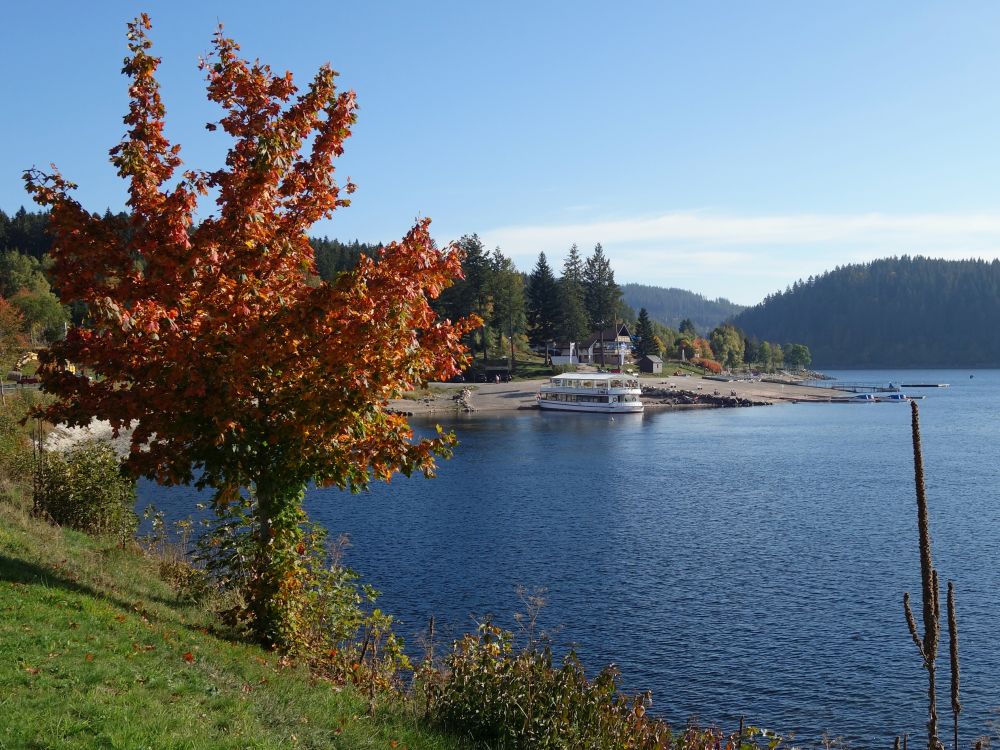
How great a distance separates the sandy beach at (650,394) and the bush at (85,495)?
76.0 metres

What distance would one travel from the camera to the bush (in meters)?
23.0

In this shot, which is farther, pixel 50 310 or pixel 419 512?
pixel 50 310

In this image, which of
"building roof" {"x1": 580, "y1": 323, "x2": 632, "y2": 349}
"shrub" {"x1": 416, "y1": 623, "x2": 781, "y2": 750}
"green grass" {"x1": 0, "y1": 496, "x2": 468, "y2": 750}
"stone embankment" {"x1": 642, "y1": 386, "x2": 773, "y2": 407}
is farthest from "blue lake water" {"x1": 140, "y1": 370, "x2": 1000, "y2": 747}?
"building roof" {"x1": 580, "y1": 323, "x2": 632, "y2": 349}

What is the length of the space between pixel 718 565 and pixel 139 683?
27.9 metres

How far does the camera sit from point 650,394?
13050 cm

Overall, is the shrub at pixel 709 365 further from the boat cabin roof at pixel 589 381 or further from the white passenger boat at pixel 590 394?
the boat cabin roof at pixel 589 381

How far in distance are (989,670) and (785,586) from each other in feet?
27.8

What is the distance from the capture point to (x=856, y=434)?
87.7 m

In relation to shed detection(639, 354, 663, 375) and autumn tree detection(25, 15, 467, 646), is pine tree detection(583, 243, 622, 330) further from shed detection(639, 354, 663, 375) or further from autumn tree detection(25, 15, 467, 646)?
autumn tree detection(25, 15, 467, 646)

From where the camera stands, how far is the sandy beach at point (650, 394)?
4375 inches

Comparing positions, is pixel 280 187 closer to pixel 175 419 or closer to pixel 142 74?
pixel 142 74

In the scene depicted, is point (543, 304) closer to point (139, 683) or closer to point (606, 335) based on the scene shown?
point (606, 335)

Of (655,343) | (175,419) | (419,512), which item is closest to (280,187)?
A: (175,419)

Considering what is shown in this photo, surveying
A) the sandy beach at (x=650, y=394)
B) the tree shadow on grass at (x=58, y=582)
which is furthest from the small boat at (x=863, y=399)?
the tree shadow on grass at (x=58, y=582)
